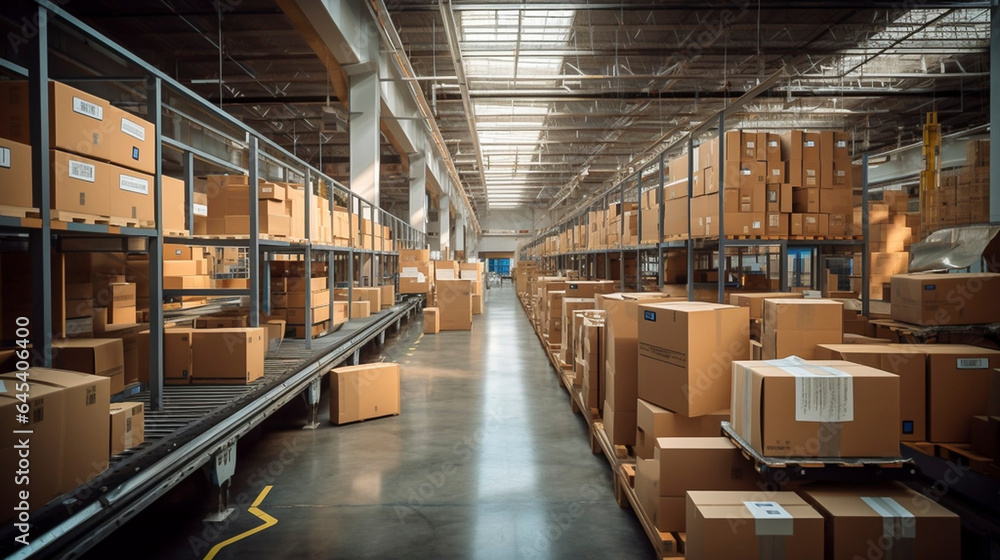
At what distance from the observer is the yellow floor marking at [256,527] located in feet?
9.32

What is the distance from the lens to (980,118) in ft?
49.8

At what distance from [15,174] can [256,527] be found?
7.17 feet

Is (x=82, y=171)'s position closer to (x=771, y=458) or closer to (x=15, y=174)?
(x=15, y=174)

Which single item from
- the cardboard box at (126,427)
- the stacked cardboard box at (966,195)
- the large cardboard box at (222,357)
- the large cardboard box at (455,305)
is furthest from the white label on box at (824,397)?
the large cardboard box at (455,305)

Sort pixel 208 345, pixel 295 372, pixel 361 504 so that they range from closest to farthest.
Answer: pixel 361 504
pixel 208 345
pixel 295 372

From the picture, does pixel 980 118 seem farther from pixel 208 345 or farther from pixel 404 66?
pixel 208 345

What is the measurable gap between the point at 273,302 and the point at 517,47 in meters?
6.26

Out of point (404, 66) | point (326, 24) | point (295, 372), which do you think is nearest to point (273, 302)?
point (295, 372)

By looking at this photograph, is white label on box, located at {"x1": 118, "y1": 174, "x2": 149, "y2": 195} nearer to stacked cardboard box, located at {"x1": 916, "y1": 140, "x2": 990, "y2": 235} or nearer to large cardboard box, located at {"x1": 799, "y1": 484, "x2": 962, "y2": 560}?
large cardboard box, located at {"x1": 799, "y1": 484, "x2": 962, "y2": 560}

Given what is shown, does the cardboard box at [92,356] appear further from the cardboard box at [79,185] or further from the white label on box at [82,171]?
the white label on box at [82,171]

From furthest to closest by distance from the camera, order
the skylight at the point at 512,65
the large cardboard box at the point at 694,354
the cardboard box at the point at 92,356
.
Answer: the skylight at the point at 512,65 < the large cardboard box at the point at 694,354 < the cardboard box at the point at 92,356

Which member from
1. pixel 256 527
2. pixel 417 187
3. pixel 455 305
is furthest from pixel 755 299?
pixel 417 187

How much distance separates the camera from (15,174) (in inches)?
85.3

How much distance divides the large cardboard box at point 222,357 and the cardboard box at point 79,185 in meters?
1.47
